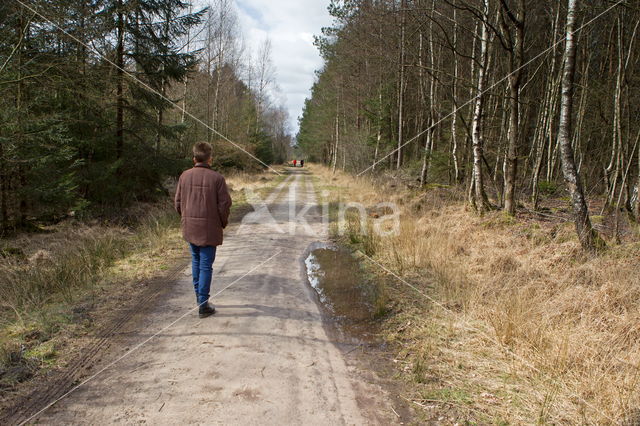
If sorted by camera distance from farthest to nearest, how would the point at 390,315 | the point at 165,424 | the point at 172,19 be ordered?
the point at 172,19 < the point at 390,315 < the point at 165,424

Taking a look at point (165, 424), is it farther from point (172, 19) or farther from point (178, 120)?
point (178, 120)

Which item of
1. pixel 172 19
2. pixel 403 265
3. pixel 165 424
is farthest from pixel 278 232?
pixel 172 19

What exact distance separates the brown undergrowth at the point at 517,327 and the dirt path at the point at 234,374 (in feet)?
2.41

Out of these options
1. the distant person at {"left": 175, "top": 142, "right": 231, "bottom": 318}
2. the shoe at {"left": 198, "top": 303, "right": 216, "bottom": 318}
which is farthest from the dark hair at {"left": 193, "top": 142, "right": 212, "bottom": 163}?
the shoe at {"left": 198, "top": 303, "right": 216, "bottom": 318}

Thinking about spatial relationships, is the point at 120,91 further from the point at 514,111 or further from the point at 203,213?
the point at 514,111

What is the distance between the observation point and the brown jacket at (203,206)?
429 cm

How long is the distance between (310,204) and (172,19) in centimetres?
871

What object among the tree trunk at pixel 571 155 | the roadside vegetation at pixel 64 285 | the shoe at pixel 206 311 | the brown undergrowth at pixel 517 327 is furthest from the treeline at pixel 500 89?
the roadside vegetation at pixel 64 285

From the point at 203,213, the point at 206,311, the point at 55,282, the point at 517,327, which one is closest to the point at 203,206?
the point at 203,213

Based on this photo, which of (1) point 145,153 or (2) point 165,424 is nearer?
(2) point 165,424

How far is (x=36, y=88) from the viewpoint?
27.8 ft

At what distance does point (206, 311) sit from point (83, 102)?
837 centimetres

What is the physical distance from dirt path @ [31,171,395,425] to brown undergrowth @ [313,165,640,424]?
0.73m

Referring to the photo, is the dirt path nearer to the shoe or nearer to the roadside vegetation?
the shoe
